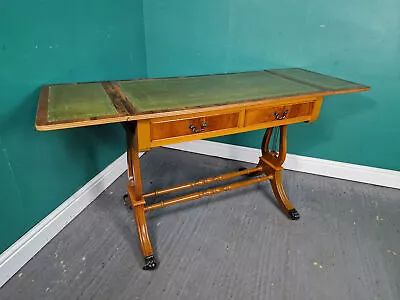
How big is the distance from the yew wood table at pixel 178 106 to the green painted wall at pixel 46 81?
0.46 ft

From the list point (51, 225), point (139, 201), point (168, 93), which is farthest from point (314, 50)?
point (51, 225)

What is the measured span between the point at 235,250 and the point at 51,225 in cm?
104

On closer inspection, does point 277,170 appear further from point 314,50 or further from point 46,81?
point 46,81

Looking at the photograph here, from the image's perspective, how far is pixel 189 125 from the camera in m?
1.28

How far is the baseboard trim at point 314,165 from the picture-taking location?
7.16 feet

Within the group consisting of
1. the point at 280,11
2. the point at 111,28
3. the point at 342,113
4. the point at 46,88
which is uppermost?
the point at 280,11

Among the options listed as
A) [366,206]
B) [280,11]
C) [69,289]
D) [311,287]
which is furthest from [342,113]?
[69,289]

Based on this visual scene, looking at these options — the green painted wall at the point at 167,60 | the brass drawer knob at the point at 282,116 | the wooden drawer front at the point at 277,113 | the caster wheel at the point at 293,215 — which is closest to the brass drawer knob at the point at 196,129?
the wooden drawer front at the point at 277,113

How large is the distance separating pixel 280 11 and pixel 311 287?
1.69 metres

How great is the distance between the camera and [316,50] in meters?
1.99

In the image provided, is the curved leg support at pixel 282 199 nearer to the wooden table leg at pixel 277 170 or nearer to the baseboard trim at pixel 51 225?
the wooden table leg at pixel 277 170

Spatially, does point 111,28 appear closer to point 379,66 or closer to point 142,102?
point 142,102

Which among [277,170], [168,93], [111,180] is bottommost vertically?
[111,180]

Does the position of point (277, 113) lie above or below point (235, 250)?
above
